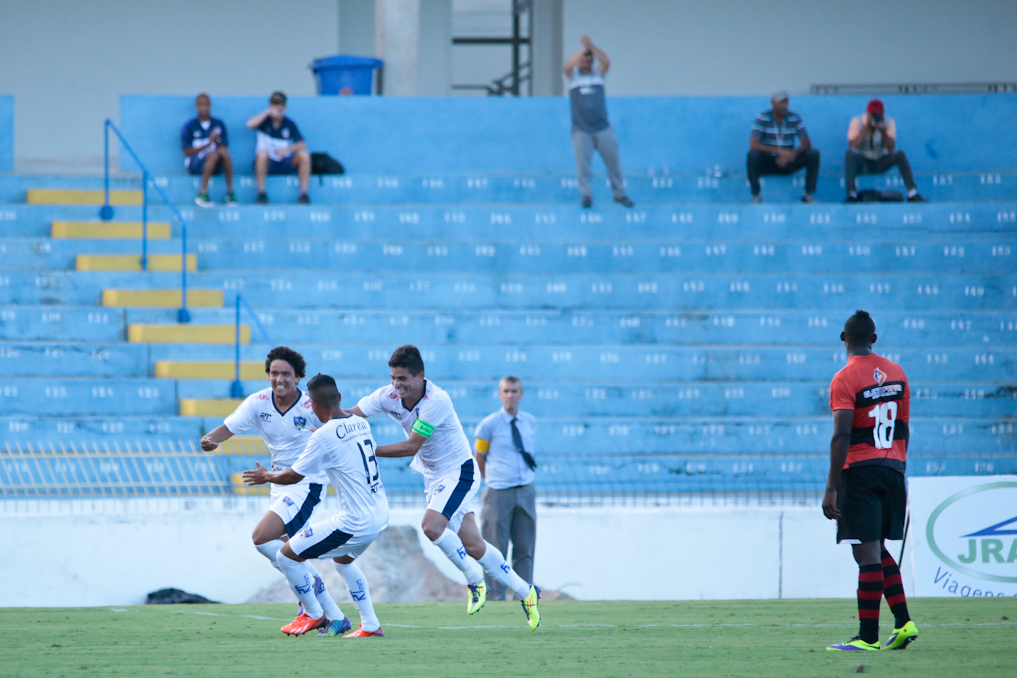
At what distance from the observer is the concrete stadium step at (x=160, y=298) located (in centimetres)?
1444

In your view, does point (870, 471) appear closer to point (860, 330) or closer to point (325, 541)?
point (860, 330)

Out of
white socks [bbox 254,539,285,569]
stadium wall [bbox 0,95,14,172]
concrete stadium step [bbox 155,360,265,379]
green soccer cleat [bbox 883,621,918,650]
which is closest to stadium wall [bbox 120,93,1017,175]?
stadium wall [bbox 0,95,14,172]

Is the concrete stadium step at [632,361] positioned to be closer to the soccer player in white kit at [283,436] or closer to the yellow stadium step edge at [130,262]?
the yellow stadium step edge at [130,262]

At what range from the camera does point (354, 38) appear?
19.8 metres

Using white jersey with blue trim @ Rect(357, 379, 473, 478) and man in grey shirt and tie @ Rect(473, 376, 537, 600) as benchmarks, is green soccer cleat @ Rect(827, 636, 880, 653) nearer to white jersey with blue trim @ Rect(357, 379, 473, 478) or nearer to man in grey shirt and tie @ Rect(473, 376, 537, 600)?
white jersey with blue trim @ Rect(357, 379, 473, 478)

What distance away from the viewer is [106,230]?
15422mm

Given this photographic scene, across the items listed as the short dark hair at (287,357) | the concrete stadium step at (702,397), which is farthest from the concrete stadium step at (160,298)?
the short dark hair at (287,357)

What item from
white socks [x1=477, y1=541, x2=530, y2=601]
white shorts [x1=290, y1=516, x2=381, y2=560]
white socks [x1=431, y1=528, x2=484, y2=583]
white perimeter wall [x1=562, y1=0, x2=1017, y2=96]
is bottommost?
white socks [x1=477, y1=541, x2=530, y2=601]

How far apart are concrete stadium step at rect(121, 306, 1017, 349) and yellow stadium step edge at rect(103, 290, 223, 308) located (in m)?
0.29

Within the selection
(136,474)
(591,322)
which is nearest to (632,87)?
(591,322)

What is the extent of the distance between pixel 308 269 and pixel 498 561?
26.3 feet

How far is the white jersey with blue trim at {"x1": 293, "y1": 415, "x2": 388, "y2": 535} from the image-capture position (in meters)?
7.21

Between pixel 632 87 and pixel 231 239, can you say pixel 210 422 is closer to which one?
pixel 231 239

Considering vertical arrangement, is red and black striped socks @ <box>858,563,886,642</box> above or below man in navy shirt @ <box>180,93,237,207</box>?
below
